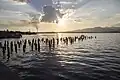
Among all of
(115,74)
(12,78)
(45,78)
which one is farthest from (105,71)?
(12,78)

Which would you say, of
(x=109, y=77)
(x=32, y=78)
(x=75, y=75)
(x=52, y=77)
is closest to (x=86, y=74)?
(x=75, y=75)

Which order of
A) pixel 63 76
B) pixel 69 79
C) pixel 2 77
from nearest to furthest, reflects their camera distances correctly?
pixel 2 77
pixel 69 79
pixel 63 76

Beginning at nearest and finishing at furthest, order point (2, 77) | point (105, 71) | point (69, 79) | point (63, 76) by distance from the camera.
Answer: point (2, 77) < point (69, 79) < point (63, 76) < point (105, 71)

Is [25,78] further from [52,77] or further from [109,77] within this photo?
[109,77]

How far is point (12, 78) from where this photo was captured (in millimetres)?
10672

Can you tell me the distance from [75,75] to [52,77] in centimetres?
189

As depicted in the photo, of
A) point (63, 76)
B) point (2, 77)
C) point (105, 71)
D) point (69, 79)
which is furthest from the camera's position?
point (105, 71)

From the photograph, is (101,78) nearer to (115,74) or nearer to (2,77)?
(115,74)

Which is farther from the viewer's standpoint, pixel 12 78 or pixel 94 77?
pixel 94 77

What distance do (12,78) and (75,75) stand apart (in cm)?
540

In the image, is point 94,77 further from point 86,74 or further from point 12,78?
point 12,78

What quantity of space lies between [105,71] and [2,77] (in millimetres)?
8751

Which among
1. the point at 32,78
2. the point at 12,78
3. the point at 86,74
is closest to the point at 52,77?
the point at 32,78

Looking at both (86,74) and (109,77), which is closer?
(109,77)
